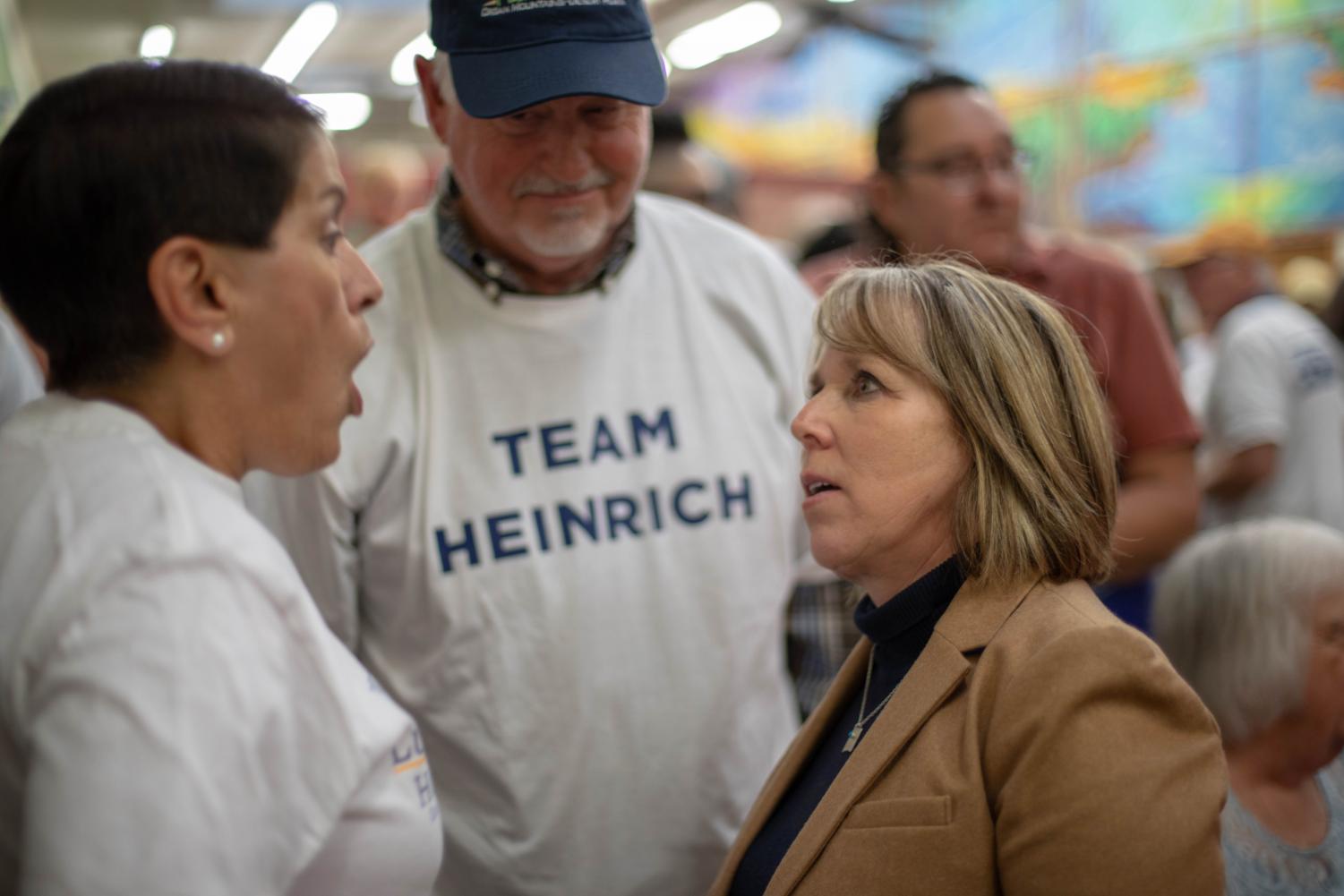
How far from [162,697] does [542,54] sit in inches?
48.7

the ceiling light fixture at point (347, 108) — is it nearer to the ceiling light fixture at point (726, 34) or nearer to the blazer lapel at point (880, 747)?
the ceiling light fixture at point (726, 34)

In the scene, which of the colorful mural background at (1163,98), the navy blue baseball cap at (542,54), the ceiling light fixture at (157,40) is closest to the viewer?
the navy blue baseball cap at (542,54)

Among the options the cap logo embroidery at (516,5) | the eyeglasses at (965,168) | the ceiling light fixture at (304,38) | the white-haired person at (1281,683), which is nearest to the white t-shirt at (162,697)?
the cap logo embroidery at (516,5)

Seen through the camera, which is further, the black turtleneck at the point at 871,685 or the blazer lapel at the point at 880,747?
the black turtleneck at the point at 871,685

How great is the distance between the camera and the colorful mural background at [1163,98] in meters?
8.04

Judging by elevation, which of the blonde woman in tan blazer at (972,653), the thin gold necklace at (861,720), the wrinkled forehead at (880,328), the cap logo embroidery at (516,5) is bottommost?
the thin gold necklace at (861,720)

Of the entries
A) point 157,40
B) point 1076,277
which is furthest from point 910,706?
point 157,40

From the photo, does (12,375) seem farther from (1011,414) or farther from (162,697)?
(1011,414)

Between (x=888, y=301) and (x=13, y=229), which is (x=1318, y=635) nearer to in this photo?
(x=888, y=301)

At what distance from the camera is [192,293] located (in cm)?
115

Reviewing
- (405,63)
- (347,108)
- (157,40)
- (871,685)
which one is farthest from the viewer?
(347,108)

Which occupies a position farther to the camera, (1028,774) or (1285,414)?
(1285,414)

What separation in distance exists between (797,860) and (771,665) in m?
0.73

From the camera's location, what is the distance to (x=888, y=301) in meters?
1.62
